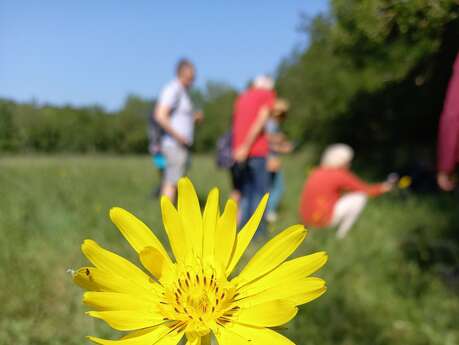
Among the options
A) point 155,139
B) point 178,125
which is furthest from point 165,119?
point 155,139

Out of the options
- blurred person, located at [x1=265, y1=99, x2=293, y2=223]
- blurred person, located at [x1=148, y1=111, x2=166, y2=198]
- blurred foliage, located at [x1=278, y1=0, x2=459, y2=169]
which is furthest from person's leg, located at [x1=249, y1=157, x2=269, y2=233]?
blurred foliage, located at [x1=278, y1=0, x2=459, y2=169]

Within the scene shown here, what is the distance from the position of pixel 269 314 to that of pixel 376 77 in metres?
9.14

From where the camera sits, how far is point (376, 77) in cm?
902

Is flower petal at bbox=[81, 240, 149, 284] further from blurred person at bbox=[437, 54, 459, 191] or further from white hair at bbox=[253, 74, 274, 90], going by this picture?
white hair at bbox=[253, 74, 274, 90]

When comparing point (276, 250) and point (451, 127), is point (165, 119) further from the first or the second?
point (276, 250)

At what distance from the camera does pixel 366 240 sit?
12.7ft

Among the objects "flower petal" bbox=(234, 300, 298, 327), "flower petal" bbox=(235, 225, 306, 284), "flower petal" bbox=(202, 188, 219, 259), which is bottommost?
"flower petal" bbox=(234, 300, 298, 327)

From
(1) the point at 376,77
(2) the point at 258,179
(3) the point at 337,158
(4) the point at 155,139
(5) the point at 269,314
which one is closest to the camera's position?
(5) the point at 269,314

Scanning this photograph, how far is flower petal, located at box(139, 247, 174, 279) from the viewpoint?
2.44 feet

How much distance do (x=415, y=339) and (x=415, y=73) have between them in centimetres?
123

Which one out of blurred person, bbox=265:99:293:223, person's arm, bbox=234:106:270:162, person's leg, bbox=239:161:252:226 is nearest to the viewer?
person's arm, bbox=234:106:270:162

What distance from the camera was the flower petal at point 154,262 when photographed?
2.44 feet

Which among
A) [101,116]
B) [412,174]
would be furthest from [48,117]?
[412,174]

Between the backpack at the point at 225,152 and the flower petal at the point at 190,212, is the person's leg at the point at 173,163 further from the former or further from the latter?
the flower petal at the point at 190,212
